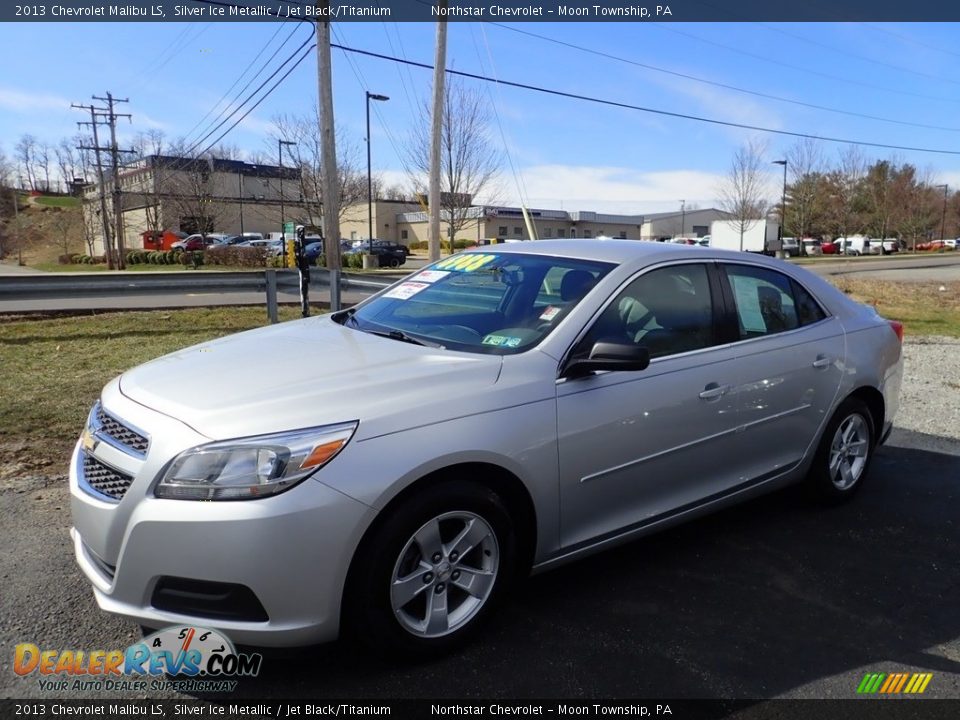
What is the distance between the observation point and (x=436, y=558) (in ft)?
8.82

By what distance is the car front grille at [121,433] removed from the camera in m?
2.54

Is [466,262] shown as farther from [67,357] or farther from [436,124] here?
[436,124]

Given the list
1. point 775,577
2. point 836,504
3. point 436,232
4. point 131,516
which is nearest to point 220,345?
point 131,516

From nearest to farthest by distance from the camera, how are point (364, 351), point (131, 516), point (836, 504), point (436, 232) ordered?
point (131, 516) → point (364, 351) → point (836, 504) → point (436, 232)

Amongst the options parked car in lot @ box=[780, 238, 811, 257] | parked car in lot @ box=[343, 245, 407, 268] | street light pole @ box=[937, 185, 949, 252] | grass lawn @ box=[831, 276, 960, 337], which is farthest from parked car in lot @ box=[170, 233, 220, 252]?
street light pole @ box=[937, 185, 949, 252]

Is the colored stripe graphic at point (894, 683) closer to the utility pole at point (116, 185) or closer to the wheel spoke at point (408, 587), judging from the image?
the wheel spoke at point (408, 587)

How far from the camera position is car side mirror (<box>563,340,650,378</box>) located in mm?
2955

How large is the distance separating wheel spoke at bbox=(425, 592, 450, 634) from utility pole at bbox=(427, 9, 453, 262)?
1285 centimetres

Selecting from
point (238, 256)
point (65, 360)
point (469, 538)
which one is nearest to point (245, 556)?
point (469, 538)

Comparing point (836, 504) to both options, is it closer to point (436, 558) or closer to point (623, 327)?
point (623, 327)

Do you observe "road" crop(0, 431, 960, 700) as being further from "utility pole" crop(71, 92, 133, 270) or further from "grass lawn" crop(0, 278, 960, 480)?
"utility pole" crop(71, 92, 133, 270)

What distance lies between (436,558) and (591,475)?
80 centimetres

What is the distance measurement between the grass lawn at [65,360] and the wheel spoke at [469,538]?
3.35m

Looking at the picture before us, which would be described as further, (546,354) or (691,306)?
(691,306)
